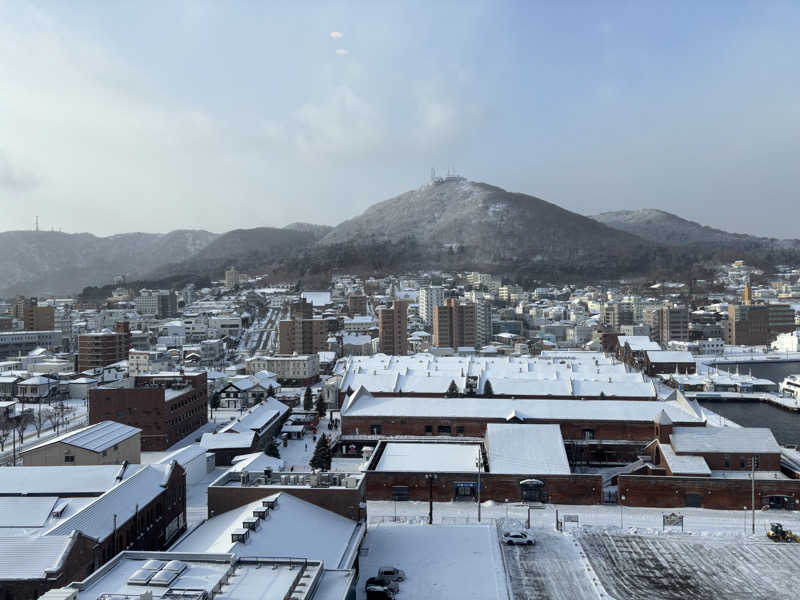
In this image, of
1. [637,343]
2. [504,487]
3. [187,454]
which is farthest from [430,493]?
[637,343]

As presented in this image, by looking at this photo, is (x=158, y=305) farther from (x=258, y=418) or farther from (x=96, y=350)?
(x=258, y=418)

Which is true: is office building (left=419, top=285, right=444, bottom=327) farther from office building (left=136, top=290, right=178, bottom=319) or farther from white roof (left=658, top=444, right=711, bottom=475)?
white roof (left=658, top=444, right=711, bottom=475)

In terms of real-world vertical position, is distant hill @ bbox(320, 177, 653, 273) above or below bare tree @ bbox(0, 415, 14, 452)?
above

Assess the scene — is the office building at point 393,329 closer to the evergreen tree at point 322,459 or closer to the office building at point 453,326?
the office building at point 453,326

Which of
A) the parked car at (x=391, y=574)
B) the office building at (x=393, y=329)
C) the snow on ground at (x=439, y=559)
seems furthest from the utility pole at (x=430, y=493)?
the office building at (x=393, y=329)

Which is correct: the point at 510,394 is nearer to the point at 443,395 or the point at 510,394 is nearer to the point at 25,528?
the point at 443,395

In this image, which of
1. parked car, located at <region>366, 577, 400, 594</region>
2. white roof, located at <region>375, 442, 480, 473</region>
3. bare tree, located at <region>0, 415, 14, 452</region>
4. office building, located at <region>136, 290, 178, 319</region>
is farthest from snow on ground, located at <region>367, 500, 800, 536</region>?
office building, located at <region>136, 290, 178, 319</region>
